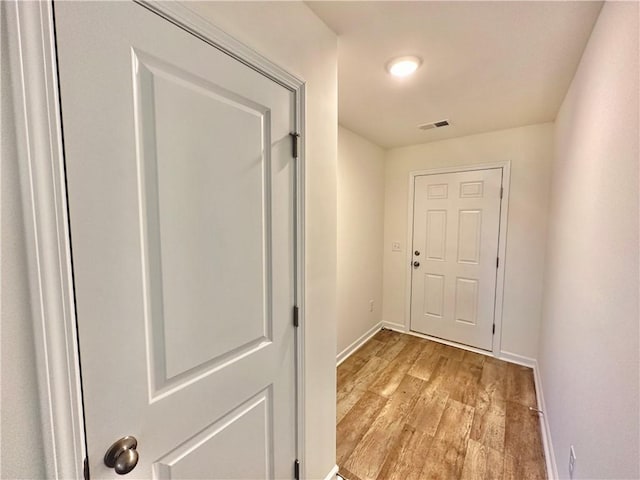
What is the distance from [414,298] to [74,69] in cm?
341

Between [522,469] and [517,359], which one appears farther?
A: [517,359]

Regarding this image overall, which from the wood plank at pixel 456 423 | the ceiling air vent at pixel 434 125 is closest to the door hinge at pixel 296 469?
the wood plank at pixel 456 423

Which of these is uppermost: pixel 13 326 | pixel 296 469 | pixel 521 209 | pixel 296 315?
pixel 521 209

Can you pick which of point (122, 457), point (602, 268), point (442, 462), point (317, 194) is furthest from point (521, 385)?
→ point (122, 457)

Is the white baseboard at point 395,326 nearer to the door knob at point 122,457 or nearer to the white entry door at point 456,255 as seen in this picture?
the white entry door at point 456,255

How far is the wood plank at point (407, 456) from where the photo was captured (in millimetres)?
1530

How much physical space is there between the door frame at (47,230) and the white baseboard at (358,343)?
7.84 ft

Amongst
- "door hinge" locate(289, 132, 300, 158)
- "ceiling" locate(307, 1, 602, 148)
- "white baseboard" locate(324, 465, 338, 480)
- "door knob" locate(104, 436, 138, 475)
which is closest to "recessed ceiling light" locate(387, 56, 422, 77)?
"ceiling" locate(307, 1, 602, 148)

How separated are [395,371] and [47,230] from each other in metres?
2.71

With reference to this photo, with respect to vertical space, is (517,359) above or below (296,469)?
below

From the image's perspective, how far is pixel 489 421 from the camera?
1.92 meters

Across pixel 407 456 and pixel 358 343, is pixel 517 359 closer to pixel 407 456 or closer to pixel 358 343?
pixel 358 343

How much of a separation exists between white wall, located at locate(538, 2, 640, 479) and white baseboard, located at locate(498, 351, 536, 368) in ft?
3.61

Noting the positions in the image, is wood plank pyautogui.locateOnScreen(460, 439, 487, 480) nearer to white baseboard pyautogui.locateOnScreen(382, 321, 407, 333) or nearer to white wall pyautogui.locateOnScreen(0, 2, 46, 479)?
white baseboard pyautogui.locateOnScreen(382, 321, 407, 333)
